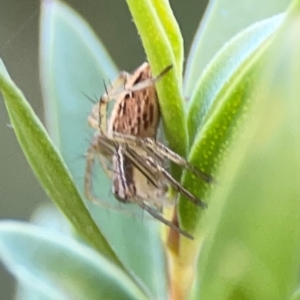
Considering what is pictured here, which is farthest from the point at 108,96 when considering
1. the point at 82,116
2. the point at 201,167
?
the point at 201,167

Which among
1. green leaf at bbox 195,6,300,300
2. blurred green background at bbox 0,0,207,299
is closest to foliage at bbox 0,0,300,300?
green leaf at bbox 195,6,300,300

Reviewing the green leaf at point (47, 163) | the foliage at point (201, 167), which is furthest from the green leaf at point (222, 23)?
the green leaf at point (47, 163)

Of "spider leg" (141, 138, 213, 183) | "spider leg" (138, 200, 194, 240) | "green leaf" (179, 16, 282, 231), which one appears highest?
"green leaf" (179, 16, 282, 231)

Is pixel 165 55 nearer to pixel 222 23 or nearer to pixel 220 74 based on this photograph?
pixel 220 74

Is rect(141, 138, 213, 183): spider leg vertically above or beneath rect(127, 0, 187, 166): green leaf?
beneath

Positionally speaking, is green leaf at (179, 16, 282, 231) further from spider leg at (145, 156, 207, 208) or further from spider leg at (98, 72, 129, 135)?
spider leg at (98, 72, 129, 135)
